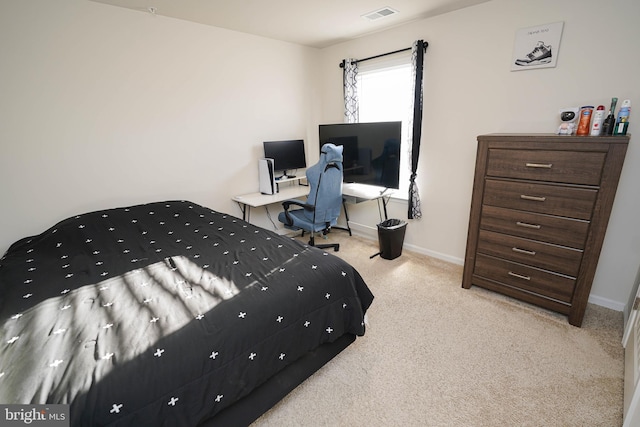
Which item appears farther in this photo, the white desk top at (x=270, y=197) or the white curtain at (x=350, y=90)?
the white curtain at (x=350, y=90)

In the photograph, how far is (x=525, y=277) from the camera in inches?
89.0

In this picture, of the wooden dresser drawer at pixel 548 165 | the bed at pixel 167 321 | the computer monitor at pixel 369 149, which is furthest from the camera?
the computer monitor at pixel 369 149

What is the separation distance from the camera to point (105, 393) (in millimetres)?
959

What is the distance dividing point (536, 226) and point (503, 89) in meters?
1.24

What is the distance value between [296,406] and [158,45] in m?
3.20

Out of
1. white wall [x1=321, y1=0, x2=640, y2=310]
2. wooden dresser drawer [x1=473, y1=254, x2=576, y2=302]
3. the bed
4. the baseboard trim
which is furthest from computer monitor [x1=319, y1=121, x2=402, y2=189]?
the baseboard trim

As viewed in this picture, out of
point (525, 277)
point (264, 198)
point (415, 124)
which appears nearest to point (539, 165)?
point (525, 277)

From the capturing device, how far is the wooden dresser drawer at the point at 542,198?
75.7 inches

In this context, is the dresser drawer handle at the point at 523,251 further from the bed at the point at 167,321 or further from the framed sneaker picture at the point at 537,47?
the framed sneaker picture at the point at 537,47

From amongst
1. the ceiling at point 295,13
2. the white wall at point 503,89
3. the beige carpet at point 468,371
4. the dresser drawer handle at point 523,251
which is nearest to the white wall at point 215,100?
the white wall at point 503,89

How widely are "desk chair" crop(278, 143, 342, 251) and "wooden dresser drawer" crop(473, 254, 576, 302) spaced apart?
4.87 feet

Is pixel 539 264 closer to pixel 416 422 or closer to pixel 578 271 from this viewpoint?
pixel 578 271

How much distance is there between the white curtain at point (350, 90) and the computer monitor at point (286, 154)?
A: 2.33 feet

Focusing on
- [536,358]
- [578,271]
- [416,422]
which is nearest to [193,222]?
[416,422]
